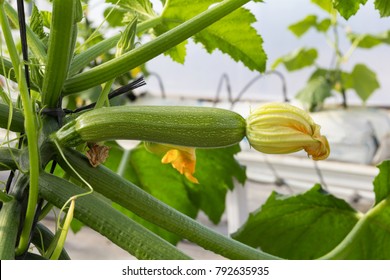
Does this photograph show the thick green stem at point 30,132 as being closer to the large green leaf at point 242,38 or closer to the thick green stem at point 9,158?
the thick green stem at point 9,158

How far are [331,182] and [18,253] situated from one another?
212 cm

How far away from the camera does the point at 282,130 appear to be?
0.52 metres

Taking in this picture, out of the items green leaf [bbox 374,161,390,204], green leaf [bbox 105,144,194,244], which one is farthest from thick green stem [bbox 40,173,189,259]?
green leaf [bbox 105,144,194,244]

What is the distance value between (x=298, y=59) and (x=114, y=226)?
3625 millimetres

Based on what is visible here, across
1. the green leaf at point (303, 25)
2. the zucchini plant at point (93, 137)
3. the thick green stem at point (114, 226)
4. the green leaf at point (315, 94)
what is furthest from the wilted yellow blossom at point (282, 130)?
the green leaf at point (303, 25)

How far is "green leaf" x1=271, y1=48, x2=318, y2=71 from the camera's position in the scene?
3979mm

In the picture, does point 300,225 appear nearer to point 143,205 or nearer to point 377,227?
point 377,227

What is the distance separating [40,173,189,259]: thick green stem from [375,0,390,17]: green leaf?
0.33 metres

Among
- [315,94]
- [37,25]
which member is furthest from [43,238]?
[315,94]

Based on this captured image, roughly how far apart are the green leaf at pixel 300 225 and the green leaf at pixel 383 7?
1.05 ft

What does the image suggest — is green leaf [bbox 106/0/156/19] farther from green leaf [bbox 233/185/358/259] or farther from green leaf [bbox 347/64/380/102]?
green leaf [bbox 347/64/380/102]

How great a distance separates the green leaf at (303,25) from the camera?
152 inches

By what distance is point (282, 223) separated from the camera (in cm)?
96

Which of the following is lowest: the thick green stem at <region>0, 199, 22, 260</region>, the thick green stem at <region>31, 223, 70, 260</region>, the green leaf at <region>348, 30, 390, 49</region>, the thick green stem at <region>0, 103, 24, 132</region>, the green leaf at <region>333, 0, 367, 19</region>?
the green leaf at <region>348, 30, 390, 49</region>
